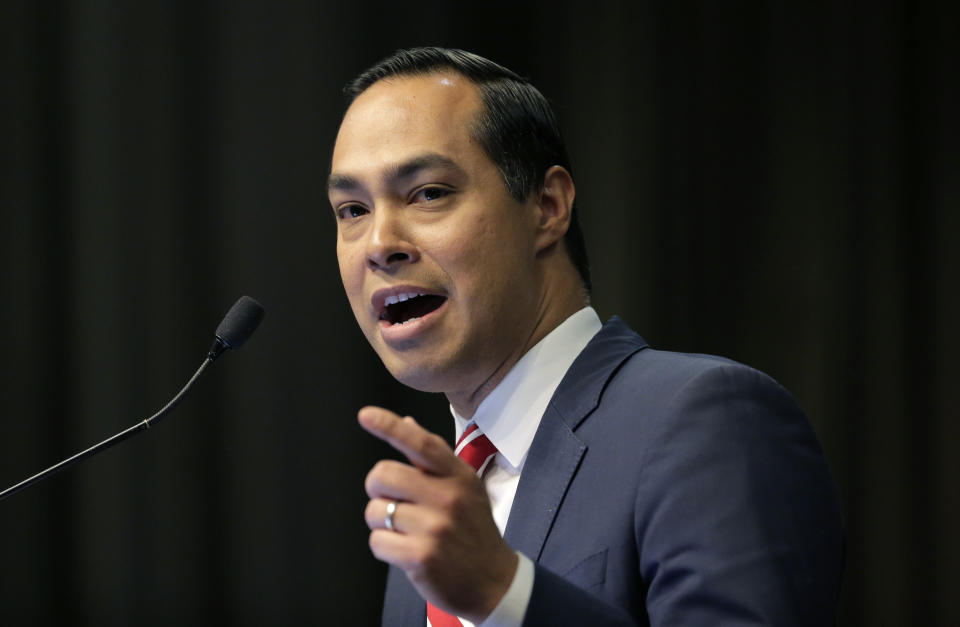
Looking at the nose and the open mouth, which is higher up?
the nose

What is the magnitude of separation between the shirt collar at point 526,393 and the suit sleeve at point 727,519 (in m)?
0.23

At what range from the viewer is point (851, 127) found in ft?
9.50

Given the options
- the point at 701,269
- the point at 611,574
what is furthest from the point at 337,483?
the point at 611,574

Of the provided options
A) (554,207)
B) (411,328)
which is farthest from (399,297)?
(554,207)

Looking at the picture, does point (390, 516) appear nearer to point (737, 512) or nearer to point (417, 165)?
point (737, 512)

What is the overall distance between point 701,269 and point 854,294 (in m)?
0.46

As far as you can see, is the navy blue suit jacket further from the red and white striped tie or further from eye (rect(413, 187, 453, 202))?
eye (rect(413, 187, 453, 202))

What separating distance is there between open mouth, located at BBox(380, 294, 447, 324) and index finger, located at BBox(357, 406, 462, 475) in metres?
0.54

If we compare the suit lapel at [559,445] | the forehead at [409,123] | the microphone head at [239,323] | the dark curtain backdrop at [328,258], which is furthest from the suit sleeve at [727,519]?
the dark curtain backdrop at [328,258]

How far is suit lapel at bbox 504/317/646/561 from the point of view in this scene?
1.14 metres

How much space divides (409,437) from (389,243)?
537mm

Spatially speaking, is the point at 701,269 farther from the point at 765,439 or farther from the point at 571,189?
the point at 765,439

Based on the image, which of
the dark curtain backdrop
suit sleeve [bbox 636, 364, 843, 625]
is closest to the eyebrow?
suit sleeve [bbox 636, 364, 843, 625]

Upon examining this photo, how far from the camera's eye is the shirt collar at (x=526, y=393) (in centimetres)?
130
